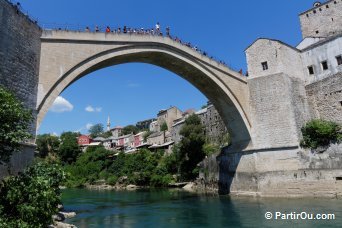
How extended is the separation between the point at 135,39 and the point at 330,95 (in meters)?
11.7

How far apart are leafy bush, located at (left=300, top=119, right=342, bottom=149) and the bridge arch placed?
126 inches

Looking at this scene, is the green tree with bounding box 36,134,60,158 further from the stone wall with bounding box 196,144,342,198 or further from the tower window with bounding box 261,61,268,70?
the tower window with bounding box 261,61,268,70

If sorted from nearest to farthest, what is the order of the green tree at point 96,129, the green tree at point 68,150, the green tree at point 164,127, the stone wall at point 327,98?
the stone wall at point 327,98
the green tree at point 68,150
the green tree at point 164,127
the green tree at point 96,129

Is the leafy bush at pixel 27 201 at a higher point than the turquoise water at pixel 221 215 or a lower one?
higher

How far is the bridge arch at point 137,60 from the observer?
39.7 feet

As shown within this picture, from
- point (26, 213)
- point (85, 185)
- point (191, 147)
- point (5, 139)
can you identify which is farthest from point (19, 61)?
point (85, 185)

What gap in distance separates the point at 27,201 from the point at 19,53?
6.36 metres

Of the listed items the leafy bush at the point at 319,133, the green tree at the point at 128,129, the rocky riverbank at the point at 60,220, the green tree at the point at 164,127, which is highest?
the green tree at the point at 128,129

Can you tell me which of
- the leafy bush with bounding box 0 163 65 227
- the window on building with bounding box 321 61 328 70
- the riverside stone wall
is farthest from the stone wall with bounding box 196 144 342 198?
the leafy bush with bounding box 0 163 65 227

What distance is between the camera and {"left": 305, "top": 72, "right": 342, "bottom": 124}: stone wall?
17.9 m

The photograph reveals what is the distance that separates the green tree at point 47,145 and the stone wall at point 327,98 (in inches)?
1702

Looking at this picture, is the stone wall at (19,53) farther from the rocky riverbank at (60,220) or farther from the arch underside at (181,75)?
the rocky riverbank at (60,220)

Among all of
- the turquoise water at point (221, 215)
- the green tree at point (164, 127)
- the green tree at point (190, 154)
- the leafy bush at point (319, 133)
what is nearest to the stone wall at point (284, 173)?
the leafy bush at point (319, 133)

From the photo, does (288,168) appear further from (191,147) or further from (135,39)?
(191,147)
